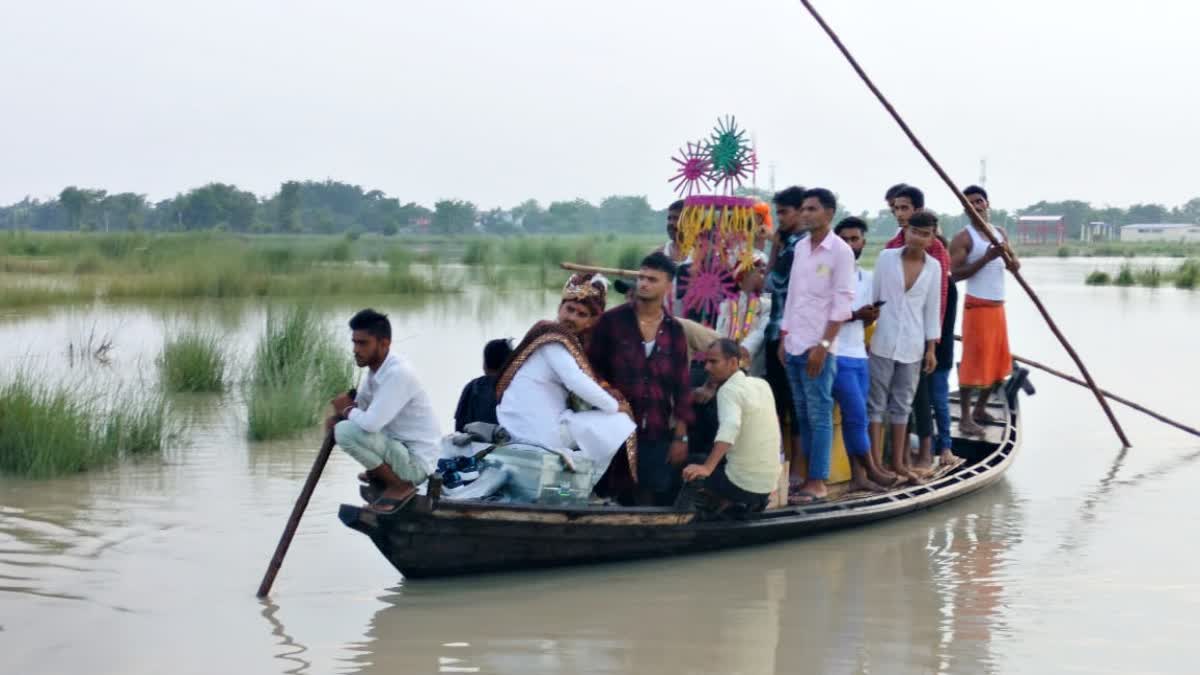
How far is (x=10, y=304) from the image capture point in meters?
19.8

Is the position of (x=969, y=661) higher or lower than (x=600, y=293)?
lower

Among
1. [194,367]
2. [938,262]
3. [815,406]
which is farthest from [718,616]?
[194,367]

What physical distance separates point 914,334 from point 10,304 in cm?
1585

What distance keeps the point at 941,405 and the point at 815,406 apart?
5.23 feet

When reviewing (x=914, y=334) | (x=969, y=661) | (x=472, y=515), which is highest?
(x=914, y=334)

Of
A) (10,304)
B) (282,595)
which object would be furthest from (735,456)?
(10,304)

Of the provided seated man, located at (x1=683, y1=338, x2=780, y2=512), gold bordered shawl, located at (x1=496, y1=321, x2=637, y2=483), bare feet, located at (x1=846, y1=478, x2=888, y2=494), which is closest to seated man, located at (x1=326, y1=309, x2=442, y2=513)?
gold bordered shawl, located at (x1=496, y1=321, x2=637, y2=483)

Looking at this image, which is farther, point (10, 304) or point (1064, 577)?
point (10, 304)

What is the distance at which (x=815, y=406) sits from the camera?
7215 mm

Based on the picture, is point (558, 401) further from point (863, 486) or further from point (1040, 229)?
point (1040, 229)

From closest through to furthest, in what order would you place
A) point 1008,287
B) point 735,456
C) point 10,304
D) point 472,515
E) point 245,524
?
1. point 472,515
2. point 735,456
3. point 245,524
4. point 10,304
5. point 1008,287

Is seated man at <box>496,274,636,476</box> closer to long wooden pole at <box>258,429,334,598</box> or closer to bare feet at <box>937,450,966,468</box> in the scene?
long wooden pole at <box>258,429,334,598</box>

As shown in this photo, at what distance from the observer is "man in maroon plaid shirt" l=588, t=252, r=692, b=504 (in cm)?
660

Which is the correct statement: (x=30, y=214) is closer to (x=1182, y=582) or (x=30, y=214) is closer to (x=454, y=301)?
(x=454, y=301)
